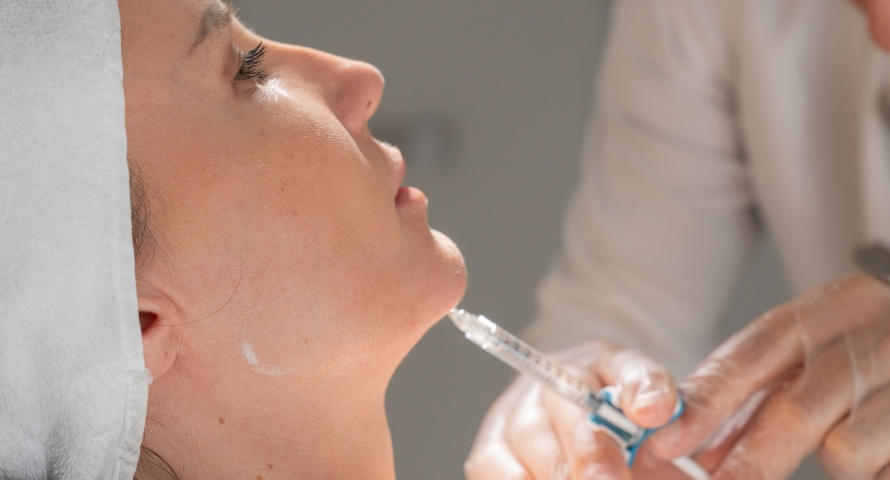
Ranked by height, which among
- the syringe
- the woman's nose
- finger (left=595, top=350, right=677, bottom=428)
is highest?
the woman's nose

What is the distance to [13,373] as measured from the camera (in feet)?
2.15

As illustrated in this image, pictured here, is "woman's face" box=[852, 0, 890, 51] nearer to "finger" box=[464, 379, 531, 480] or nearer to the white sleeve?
the white sleeve

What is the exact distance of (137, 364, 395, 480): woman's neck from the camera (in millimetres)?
799

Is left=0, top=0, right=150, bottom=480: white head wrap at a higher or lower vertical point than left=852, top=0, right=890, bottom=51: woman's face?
lower

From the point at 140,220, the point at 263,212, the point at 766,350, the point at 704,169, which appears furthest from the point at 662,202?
the point at 140,220

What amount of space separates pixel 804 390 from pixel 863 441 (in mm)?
76

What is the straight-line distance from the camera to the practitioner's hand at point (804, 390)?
910mm

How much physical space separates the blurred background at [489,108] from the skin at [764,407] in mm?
659

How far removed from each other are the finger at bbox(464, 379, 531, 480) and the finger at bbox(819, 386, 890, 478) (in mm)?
331

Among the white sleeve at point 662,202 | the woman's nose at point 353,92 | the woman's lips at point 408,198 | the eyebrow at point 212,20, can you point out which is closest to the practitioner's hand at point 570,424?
the white sleeve at point 662,202

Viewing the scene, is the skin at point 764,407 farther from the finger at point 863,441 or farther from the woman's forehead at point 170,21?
the woman's forehead at point 170,21

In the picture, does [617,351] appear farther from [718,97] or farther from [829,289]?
[718,97]

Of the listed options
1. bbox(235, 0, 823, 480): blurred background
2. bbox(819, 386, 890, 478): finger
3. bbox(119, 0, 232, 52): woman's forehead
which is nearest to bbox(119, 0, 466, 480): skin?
bbox(119, 0, 232, 52): woman's forehead

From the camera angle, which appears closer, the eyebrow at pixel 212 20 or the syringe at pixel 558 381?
the eyebrow at pixel 212 20
